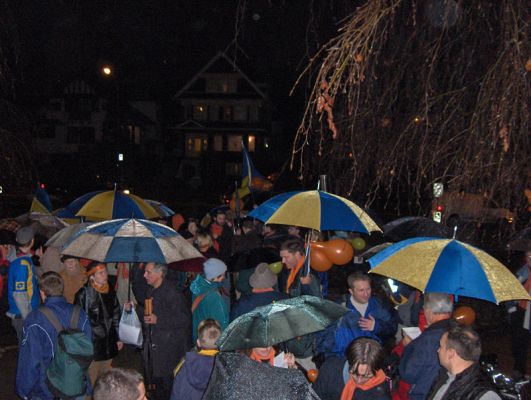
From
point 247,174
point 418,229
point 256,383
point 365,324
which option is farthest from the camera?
point 247,174

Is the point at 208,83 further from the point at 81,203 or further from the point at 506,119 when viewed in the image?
the point at 506,119

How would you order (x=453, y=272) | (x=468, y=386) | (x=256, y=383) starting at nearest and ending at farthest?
(x=256, y=383)
(x=468, y=386)
(x=453, y=272)

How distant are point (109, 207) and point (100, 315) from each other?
294 centimetres

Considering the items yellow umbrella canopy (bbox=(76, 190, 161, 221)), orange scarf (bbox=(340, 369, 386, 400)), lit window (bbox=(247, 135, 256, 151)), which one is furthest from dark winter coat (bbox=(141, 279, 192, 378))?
lit window (bbox=(247, 135, 256, 151))

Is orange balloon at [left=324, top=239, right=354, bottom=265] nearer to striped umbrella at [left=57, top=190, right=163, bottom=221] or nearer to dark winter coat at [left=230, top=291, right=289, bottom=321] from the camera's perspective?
striped umbrella at [left=57, top=190, right=163, bottom=221]

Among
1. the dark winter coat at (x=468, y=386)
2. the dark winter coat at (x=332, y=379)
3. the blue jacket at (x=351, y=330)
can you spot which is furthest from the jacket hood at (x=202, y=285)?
the dark winter coat at (x=468, y=386)

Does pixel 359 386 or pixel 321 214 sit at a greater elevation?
pixel 321 214

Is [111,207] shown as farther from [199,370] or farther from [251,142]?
[251,142]

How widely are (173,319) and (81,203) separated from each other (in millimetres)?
4035

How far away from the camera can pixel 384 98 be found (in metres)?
5.00

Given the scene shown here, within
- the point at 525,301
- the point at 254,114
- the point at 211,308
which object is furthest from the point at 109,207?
the point at 254,114

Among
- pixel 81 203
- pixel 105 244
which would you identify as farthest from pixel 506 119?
pixel 81 203

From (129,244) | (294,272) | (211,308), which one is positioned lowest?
(211,308)

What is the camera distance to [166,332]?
5.92 m
